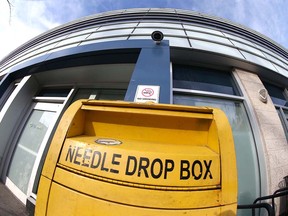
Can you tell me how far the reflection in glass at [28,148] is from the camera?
3987mm

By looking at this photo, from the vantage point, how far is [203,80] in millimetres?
3521

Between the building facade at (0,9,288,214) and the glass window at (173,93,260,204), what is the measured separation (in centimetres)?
2

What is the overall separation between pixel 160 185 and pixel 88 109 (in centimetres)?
74

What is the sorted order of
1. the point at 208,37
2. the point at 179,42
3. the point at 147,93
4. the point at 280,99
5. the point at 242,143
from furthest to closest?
1. the point at 208,37
2. the point at 280,99
3. the point at 179,42
4. the point at 242,143
5. the point at 147,93

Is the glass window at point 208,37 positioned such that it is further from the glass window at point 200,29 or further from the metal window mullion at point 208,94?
the metal window mullion at point 208,94

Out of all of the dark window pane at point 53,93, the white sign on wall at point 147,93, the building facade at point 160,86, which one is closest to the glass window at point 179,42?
the building facade at point 160,86

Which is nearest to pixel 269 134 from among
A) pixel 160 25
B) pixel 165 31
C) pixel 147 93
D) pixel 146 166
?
pixel 147 93

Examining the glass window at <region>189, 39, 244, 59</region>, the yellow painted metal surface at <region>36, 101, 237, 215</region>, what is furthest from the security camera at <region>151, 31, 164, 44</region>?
the yellow painted metal surface at <region>36, 101, 237, 215</region>

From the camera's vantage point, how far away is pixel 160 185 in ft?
2.90

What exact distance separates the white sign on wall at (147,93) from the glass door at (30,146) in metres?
2.56

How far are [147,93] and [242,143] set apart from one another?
2.14 m

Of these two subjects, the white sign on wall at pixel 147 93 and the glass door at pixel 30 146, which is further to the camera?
the glass door at pixel 30 146

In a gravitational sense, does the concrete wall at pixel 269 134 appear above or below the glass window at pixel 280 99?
below

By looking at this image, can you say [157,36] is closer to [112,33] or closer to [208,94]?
[208,94]
